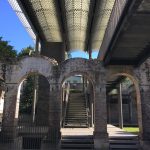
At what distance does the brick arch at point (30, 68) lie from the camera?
1644cm

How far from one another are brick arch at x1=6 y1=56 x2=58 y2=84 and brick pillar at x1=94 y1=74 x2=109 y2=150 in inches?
126

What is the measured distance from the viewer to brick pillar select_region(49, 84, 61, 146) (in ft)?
50.1

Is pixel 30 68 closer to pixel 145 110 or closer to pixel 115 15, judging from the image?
pixel 115 15

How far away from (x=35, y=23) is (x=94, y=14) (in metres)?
5.31

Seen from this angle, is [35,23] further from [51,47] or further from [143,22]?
[143,22]

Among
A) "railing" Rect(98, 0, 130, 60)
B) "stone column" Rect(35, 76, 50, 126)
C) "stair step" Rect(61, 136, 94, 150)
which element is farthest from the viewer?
"stone column" Rect(35, 76, 50, 126)

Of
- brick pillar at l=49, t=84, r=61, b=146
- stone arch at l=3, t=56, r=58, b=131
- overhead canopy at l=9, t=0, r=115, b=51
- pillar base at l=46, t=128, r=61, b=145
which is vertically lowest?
pillar base at l=46, t=128, r=61, b=145

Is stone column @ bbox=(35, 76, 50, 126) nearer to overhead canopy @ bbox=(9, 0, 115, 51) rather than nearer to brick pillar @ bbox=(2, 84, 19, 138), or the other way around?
overhead canopy @ bbox=(9, 0, 115, 51)

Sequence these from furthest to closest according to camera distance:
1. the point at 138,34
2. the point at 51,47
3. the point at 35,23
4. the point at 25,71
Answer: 1. the point at 51,47
2. the point at 35,23
3. the point at 25,71
4. the point at 138,34

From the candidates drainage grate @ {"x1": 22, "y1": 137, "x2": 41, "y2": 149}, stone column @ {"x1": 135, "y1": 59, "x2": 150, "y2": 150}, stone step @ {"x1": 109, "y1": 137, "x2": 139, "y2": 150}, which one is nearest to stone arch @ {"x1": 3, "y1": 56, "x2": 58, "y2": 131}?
drainage grate @ {"x1": 22, "y1": 137, "x2": 41, "y2": 149}

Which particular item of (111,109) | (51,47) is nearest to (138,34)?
(51,47)

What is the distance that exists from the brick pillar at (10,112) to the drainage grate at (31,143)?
844 millimetres

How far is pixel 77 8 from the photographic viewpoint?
1983 centimetres

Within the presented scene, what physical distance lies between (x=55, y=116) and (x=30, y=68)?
139 inches
